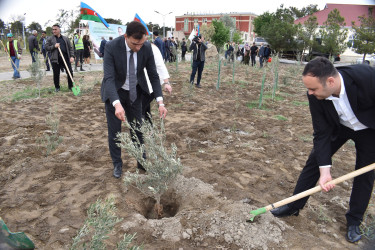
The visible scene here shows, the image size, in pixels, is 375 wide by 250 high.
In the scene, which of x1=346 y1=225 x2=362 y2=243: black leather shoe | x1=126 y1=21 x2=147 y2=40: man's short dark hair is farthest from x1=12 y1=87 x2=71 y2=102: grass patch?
x1=346 y1=225 x2=362 y2=243: black leather shoe

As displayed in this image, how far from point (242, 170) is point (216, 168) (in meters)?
0.32

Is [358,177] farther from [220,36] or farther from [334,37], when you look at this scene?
[220,36]

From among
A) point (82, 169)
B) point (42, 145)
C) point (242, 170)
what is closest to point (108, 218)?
point (82, 169)

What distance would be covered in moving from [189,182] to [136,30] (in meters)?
1.61

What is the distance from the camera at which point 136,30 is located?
253cm

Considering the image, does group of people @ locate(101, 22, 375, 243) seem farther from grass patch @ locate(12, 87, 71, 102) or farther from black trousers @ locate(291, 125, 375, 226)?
grass patch @ locate(12, 87, 71, 102)

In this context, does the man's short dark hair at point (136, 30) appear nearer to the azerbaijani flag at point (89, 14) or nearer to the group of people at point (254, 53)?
the azerbaijani flag at point (89, 14)

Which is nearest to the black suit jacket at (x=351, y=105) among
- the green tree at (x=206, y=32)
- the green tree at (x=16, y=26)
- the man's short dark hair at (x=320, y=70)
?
the man's short dark hair at (x=320, y=70)

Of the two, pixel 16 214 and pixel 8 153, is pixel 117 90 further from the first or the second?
pixel 8 153

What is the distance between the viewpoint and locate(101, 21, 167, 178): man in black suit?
261cm

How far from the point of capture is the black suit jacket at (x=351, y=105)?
2.09m

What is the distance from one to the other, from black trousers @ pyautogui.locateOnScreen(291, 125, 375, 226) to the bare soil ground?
0.25m

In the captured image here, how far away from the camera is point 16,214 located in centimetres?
248

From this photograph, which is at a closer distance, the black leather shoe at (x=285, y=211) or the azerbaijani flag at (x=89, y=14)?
the black leather shoe at (x=285, y=211)
